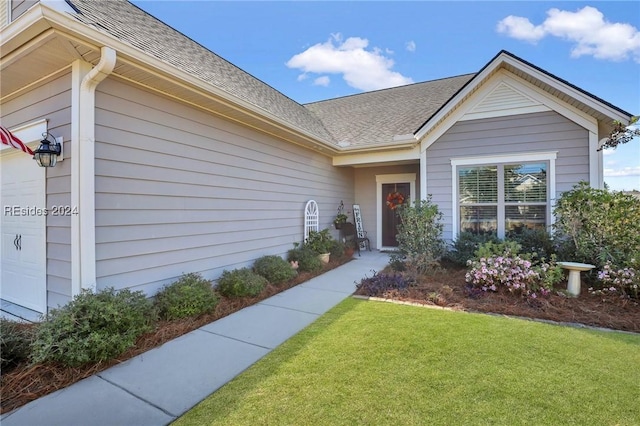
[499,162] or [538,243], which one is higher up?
[499,162]

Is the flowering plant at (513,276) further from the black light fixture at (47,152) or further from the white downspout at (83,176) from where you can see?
the black light fixture at (47,152)

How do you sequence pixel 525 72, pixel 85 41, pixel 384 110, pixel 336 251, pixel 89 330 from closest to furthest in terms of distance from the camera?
pixel 89 330 < pixel 85 41 < pixel 525 72 < pixel 336 251 < pixel 384 110

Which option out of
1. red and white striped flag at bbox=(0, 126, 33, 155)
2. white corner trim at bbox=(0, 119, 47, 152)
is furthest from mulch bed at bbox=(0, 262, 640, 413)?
white corner trim at bbox=(0, 119, 47, 152)

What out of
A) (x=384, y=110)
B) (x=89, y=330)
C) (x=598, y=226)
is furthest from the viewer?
(x=384, y=110)

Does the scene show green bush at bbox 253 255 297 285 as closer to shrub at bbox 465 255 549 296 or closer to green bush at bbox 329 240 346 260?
green bush at bbox 329 240 346 260

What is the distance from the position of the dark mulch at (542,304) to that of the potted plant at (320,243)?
8.59 ft

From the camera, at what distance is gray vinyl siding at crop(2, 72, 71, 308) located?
327 centimetres

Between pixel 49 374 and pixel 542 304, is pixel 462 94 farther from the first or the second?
pixel 49 374

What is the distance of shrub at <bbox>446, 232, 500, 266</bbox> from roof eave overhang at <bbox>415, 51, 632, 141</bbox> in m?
2.47

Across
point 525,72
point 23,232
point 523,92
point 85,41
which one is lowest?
point 23,232

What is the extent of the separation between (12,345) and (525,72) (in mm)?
8367

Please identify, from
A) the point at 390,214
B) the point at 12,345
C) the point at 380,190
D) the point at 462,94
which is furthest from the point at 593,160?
the point at 12,345

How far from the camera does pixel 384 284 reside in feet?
16.8

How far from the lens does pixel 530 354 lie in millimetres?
2916
